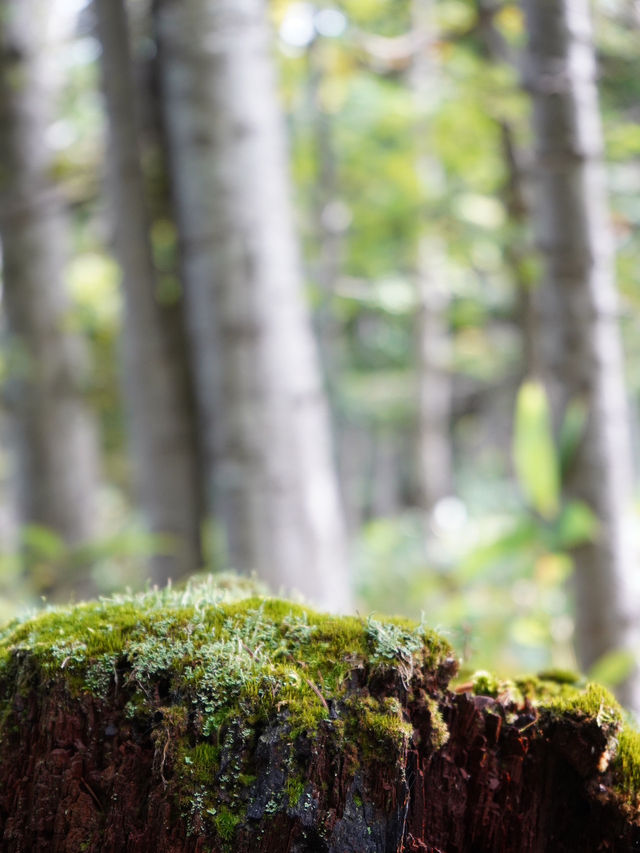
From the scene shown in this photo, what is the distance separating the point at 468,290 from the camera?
39.9 ft

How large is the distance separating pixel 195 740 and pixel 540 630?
4059mm

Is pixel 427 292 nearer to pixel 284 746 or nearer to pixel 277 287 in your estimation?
pixel 277 287

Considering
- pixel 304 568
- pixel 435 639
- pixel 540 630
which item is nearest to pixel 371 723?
pixel 435 639

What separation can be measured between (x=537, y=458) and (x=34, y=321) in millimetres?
4139

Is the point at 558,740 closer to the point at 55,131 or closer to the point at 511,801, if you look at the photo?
the point at 511,801

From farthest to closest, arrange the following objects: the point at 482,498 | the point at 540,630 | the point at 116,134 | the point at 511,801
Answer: the point at 482,498
the point at 540,630
the point at 116,134
the point at 511,801

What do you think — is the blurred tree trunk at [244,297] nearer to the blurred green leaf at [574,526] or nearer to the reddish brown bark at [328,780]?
the blurred green leaf at [574,526]

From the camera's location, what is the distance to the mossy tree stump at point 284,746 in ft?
4.05

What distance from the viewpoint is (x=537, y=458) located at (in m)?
3.78

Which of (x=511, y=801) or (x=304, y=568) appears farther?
(x=304, y=568)

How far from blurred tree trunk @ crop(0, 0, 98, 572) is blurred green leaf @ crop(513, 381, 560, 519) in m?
3.68

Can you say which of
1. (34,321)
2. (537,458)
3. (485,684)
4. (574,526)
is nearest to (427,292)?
(34,321)

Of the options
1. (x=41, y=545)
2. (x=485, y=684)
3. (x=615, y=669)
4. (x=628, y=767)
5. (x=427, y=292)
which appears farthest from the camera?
(x=427, y=292)

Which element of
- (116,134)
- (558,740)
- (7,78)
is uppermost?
(7,78)
